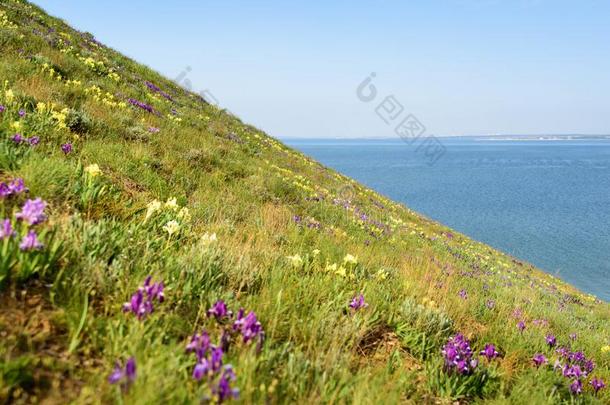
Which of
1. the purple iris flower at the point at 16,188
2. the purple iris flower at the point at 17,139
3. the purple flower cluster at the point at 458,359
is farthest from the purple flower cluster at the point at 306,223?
the purple iris flower at the point at 16,188

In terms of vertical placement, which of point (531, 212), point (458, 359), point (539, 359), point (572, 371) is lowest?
point (458, 359)

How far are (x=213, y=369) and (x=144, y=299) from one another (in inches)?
29.1

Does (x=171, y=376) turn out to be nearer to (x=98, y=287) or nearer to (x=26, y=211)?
(x=98, y=287)

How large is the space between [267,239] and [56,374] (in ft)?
12.1

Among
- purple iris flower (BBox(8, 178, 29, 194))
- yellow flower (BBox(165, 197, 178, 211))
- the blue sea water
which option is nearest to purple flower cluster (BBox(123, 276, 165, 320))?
purple iris flower (BBox(8, 178, 29, 194))

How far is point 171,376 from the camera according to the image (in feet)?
6.63

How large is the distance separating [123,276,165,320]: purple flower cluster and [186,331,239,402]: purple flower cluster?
36 centimetres

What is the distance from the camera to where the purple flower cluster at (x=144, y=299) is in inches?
97.8

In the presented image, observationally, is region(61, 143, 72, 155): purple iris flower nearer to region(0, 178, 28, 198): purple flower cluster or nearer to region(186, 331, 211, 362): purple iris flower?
region(0, 178, 28, 198): purple flower cluster

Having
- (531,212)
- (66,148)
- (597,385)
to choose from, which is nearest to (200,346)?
(66,148)

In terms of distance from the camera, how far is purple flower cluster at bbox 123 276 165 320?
248cm

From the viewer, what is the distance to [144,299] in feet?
Result: 8.48

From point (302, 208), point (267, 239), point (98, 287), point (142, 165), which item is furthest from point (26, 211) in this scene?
point (302, 208)

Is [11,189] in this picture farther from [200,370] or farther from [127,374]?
[200,370]
